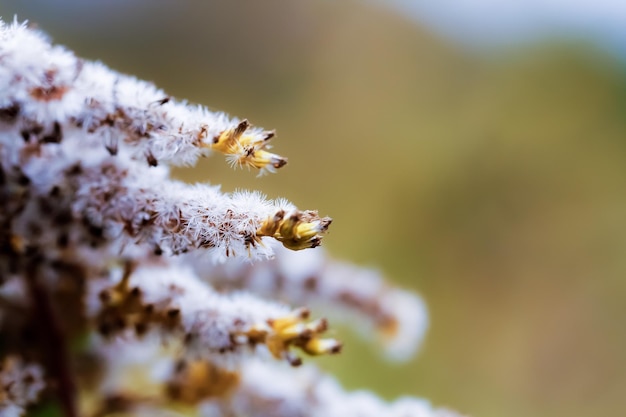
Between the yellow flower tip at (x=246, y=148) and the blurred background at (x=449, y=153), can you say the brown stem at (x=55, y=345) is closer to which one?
the yellow flower tip at (x=246, y=148)

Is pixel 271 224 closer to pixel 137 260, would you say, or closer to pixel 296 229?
pixel 296 229

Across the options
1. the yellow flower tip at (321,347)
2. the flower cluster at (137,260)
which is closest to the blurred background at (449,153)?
the flower cluster at (137,260)

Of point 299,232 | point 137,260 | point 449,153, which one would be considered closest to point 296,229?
point 299,232

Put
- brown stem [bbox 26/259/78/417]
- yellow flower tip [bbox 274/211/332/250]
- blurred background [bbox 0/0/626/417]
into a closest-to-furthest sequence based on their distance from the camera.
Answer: yellow flower tip [bbox 274/211/332/250]
brown stem [bbox 26/259/78/417]
blurred background [bbox 0/0/626/417]

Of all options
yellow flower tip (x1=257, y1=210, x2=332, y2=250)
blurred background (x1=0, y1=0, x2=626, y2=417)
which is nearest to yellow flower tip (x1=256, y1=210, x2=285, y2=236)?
yellow flower tip (x1=257, y1=210, x2=332, y2=250)

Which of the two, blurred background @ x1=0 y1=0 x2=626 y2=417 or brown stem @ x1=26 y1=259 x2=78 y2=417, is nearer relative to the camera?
brown stem @ x1=26 y1=259 x2=78 y2=417

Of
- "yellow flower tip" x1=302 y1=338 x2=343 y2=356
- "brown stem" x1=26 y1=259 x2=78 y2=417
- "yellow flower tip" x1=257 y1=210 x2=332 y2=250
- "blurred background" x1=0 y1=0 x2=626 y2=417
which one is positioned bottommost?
"yellow flower tip" x1=302 y1=338 x2=343 y2=356

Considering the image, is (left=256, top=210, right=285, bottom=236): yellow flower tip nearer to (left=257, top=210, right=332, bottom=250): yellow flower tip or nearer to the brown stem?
(left=257, top=210, right=332, bottom=250): yellow flower tip
